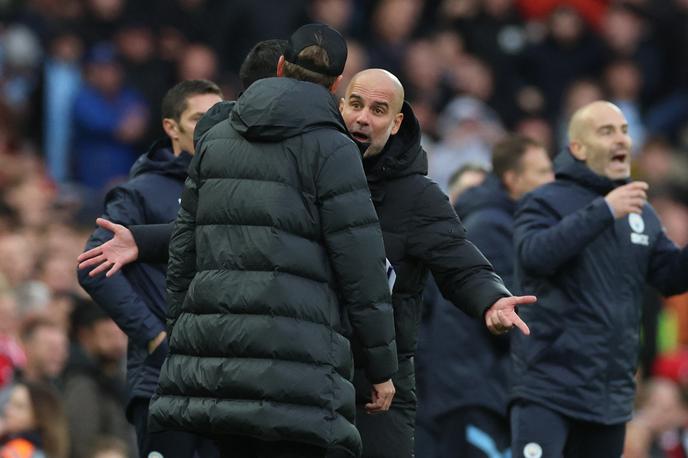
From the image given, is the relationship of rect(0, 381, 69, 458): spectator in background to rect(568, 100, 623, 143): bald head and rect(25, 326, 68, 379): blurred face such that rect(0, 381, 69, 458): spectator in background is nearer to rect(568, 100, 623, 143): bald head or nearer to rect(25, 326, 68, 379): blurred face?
rect(25, 326, 68, 379): blurred face

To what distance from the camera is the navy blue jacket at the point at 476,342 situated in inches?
390

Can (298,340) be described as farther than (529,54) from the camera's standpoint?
No

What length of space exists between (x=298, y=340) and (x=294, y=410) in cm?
25

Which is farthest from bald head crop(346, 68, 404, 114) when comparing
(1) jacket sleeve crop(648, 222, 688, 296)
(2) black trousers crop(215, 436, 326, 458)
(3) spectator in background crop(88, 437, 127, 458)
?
(3) spectator in background crop(88, 437, 127, 458)

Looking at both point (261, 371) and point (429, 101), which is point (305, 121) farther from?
point (429, 101)

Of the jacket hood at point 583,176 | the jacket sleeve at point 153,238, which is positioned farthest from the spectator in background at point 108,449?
the jacket hood at point 583,176

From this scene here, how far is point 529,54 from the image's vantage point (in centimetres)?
1838

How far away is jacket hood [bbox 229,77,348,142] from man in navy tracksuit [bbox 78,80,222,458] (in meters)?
1.59

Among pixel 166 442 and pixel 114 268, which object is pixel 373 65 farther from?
pixel 114 268

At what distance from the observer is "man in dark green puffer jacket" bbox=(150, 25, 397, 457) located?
21.5ft

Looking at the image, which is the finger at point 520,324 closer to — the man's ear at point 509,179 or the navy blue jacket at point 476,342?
the navy blue jacket at point 476,342

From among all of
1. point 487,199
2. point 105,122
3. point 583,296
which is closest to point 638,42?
point 105,122

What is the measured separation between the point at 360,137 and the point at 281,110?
2.34 ft

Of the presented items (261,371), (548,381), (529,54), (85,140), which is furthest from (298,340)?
(529,54)
